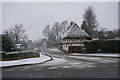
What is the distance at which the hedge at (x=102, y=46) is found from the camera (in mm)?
27828

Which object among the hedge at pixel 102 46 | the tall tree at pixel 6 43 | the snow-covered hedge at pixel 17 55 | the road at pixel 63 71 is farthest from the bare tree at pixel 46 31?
the road at pixel 63 71

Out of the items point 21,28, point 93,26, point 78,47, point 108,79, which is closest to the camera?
point 108,79

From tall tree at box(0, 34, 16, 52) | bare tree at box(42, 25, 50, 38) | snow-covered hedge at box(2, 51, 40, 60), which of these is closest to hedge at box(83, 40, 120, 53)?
snow-covered hedge at box(2, 51, 40, 60)

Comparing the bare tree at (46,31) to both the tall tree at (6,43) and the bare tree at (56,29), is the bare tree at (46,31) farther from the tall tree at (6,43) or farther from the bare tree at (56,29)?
the tall tree at (6,43)

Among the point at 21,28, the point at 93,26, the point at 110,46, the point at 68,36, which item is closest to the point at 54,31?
the point at 21,28

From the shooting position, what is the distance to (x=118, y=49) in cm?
2753

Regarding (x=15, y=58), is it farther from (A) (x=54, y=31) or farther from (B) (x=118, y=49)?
(A) (x=54, y=31)

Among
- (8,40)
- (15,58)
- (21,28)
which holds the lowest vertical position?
(15,58)

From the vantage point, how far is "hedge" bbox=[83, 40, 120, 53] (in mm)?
27828

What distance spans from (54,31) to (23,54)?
58858 mm

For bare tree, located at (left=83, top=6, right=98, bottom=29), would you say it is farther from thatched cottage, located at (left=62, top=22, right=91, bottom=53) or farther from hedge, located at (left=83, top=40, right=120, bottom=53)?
hedge, located at (left=83, top=40, right=120, bottom=53)

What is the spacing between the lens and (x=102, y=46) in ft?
95.2

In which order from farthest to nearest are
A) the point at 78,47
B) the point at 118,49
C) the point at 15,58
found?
the point at 78,47 → the point at 118,49 → the point at 15,58

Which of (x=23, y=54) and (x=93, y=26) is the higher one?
(x=93, y=26)
